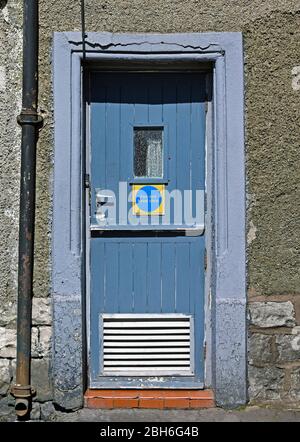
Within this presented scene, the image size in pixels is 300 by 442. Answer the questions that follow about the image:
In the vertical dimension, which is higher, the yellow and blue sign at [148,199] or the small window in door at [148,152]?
the small window in door at [148,152]

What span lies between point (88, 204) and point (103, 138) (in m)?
0.50

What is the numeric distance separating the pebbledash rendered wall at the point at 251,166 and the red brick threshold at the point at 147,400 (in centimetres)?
30

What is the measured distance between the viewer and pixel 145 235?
183 inches

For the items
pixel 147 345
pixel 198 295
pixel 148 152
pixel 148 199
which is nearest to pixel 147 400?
pixel 147 345

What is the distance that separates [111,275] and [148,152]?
953mm

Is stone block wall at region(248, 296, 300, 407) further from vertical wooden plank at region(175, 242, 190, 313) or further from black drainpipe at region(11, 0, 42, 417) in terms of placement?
black drainpipe at region(11, 0, 42, 417)

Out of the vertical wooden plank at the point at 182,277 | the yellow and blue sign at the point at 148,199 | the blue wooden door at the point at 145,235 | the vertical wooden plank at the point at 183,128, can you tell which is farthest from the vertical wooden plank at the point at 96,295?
the vertical wooden plank at the point at 183,128

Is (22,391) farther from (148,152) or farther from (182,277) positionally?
(148,152)

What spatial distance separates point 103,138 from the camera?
182 inches

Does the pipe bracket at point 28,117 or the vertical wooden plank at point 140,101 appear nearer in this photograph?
the pipe bracket at point 28,117

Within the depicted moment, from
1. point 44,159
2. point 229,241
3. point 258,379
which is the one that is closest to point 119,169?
point 44,159

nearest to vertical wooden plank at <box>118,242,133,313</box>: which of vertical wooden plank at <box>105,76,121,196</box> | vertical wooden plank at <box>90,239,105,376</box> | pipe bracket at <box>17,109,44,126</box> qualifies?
vertical wooden plank at <box>90,239,105,376</box>

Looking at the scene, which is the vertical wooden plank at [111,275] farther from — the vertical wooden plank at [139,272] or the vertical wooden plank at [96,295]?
the vertical wooden plank at [139,272]

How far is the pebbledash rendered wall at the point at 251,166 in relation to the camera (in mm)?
4449
